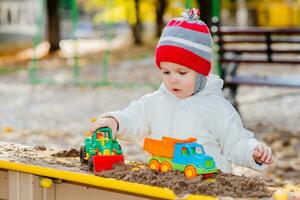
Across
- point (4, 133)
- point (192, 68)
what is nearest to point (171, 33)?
point (192, 68)

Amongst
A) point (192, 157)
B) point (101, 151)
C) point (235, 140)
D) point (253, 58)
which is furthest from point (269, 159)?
point (253, 58)

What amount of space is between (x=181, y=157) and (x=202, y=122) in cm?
34

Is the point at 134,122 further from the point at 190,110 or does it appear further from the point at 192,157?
the point at 192,157

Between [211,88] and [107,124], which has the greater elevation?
[211,88]

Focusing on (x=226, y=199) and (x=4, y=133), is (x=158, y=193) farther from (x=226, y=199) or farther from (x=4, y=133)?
(x=4, y=133)

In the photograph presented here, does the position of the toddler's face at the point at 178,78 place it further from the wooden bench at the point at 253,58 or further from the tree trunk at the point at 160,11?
the tree trunk at the point at 160,11

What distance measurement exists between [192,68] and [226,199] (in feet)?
2.19

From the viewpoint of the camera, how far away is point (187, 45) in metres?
2.60

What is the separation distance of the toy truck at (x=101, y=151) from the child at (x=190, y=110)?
0.05m

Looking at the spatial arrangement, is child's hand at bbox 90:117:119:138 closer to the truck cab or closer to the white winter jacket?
the white winter jacket

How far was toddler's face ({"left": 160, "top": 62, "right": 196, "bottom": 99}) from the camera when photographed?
103 inches

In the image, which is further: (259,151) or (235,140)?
(235,140)

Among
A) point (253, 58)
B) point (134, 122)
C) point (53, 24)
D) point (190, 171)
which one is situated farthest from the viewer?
point (53, 24)

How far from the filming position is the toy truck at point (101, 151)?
8.36ft
